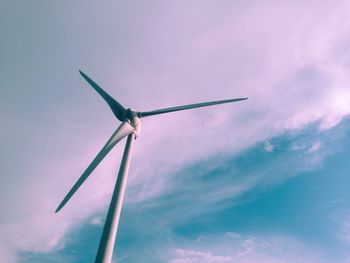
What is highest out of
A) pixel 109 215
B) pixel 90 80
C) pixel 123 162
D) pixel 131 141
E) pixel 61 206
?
pixel 90 80

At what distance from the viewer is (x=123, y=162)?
2367cm

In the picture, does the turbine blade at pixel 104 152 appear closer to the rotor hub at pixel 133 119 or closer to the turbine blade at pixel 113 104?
the rotor hub at pixel 133 119

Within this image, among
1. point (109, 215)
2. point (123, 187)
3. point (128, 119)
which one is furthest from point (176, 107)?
point (109, 215)

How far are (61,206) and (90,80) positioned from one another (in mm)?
14945

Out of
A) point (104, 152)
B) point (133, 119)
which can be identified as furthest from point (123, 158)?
point (133, 119)

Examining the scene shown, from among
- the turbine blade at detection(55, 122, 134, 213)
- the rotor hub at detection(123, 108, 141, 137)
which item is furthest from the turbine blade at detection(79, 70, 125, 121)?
the turbine blade at detection(55, 122, 134, 213)

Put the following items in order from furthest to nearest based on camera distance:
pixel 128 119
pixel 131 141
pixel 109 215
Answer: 1. pixel 128 119
2. pixel 131 141
3. pixel 109 215

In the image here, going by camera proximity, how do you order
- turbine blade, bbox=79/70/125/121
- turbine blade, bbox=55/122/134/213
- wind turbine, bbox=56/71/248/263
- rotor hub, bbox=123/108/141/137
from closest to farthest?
1. wind turbine, bbox=56/71/248/263
2. turbine blade, bbox=55/122/134/213
3. rotor hub, bbox=123/108/141/137
4. turbine blade, bbox=79/70/125/121

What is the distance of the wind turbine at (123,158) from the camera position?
60.9ft

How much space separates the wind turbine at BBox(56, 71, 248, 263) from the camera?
18.6 m

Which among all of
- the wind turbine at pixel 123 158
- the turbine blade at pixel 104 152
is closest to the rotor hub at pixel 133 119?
the wind turbine at pixel 123 158

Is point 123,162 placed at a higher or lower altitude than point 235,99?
lower

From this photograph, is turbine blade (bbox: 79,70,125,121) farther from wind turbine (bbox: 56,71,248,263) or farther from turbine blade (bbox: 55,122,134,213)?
turbine blade (bbox: 55,122,134,213)

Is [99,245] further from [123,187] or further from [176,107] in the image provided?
[176,107]
